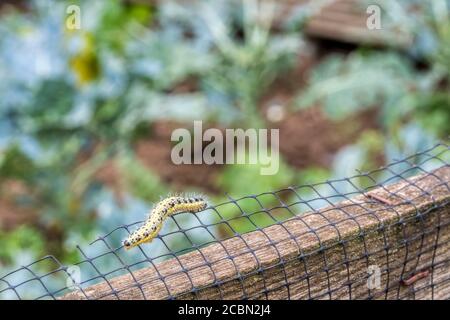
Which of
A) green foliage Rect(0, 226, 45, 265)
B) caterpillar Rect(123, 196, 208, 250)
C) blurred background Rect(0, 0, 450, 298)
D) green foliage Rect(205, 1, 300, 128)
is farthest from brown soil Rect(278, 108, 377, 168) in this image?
caterpillar Rect(123, 196, 208, 250)

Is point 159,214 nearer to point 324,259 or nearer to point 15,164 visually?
point 324,259

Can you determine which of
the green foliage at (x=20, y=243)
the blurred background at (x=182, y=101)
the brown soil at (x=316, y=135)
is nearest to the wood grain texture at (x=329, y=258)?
the blurred background at (x=182, y=101)

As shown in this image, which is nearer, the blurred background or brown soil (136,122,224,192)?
the blurred background

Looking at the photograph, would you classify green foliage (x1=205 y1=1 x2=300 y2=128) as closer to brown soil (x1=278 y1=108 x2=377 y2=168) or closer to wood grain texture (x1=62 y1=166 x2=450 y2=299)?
brown soil (x1=278 y1=108 x2=377 y2=168)

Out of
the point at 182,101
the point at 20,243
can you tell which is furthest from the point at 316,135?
the point at 20,243
